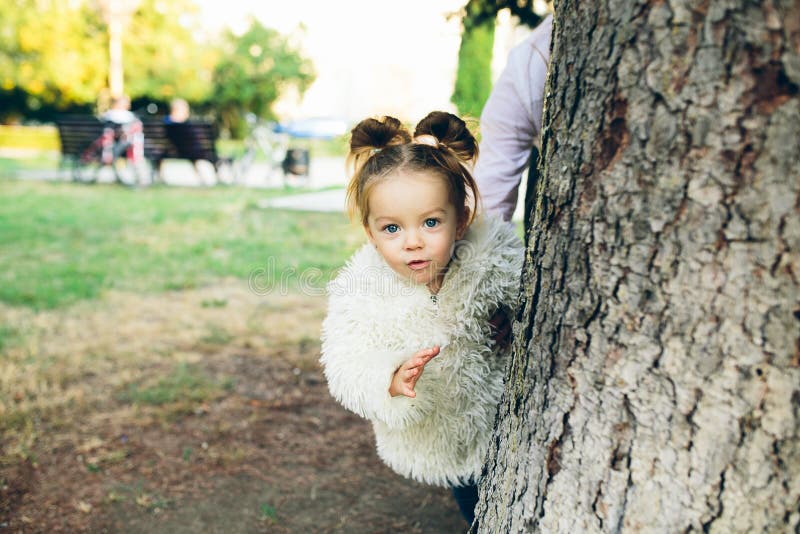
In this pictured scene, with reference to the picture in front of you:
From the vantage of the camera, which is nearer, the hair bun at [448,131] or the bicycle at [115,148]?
the hair bun at [448,131]

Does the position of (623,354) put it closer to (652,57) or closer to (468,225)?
(652,57)

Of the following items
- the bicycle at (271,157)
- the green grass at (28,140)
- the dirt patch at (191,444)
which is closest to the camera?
the dirt patch at (191,444)

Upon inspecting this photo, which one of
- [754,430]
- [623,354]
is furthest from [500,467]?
[754,430]

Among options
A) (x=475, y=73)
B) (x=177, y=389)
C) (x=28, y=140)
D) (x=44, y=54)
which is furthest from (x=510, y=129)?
(x=44, y=54)

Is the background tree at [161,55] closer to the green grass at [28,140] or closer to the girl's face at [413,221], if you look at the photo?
the green grass at [28,140]

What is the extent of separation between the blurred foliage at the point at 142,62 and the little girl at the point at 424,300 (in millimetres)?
27352

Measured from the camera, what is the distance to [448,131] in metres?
1.79

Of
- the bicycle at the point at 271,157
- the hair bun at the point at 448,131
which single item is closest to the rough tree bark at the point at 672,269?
the hair bun at the point at 448,131

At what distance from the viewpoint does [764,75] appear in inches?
34.4

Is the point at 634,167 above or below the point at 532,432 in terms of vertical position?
above

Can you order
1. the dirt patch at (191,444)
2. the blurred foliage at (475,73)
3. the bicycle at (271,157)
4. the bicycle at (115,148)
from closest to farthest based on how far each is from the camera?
1. the dirt patch at (191,444)
2. the bicycle at (115,148)
3. the bicycle at (271,157)
4. the blurred foliage at (475,73)

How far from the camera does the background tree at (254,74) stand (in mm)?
31922

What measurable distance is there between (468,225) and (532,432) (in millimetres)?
730

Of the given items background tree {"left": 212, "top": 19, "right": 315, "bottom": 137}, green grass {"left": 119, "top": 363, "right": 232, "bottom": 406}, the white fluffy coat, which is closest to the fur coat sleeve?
the white fluffy coat
